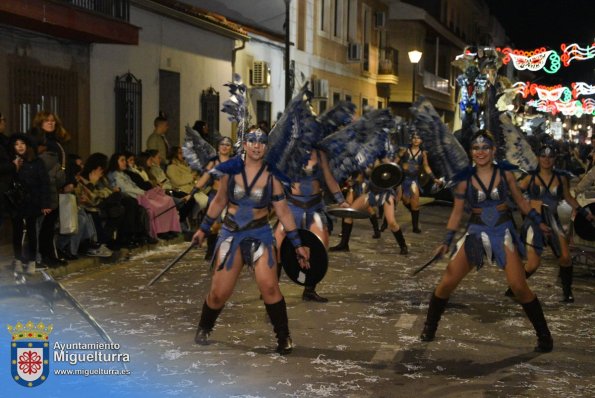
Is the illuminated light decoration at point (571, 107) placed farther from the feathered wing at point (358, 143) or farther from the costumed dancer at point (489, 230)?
the costumed dancer at point (489, 230)

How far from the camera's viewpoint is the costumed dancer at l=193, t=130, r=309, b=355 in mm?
7047

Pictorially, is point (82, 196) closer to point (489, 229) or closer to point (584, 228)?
point (489, 229)

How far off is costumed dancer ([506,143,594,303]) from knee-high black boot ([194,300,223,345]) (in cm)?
385

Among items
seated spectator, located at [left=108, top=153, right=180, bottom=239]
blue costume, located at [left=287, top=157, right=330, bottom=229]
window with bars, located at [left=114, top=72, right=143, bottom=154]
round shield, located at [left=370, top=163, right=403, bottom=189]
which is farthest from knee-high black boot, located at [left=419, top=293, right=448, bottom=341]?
window with bars, located at [left=114, top=72, right=143, bottom=154]

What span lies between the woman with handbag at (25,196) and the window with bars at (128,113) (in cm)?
677

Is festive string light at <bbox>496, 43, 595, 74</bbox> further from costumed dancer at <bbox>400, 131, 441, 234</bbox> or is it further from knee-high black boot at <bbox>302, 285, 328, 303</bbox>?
knee-high black boot at <bbox>302, 285, 328, 303</bbox>

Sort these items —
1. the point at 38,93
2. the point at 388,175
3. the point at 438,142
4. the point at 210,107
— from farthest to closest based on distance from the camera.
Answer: the point at 210,107, the point at 38,93, the point at 388,175, the point at 438,142

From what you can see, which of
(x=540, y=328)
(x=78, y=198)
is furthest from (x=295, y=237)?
(x=78, y=198)

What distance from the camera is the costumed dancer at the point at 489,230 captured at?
7.33 m

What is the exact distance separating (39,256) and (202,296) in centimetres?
236

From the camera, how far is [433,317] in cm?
767

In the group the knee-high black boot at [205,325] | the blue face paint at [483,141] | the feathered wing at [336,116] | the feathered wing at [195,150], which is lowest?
the knee-high black boot at [205,325]

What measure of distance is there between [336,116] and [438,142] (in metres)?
2.06

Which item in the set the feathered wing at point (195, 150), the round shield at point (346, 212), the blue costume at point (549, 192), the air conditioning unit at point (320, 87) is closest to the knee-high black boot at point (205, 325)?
the round shield at point (346, 212)
